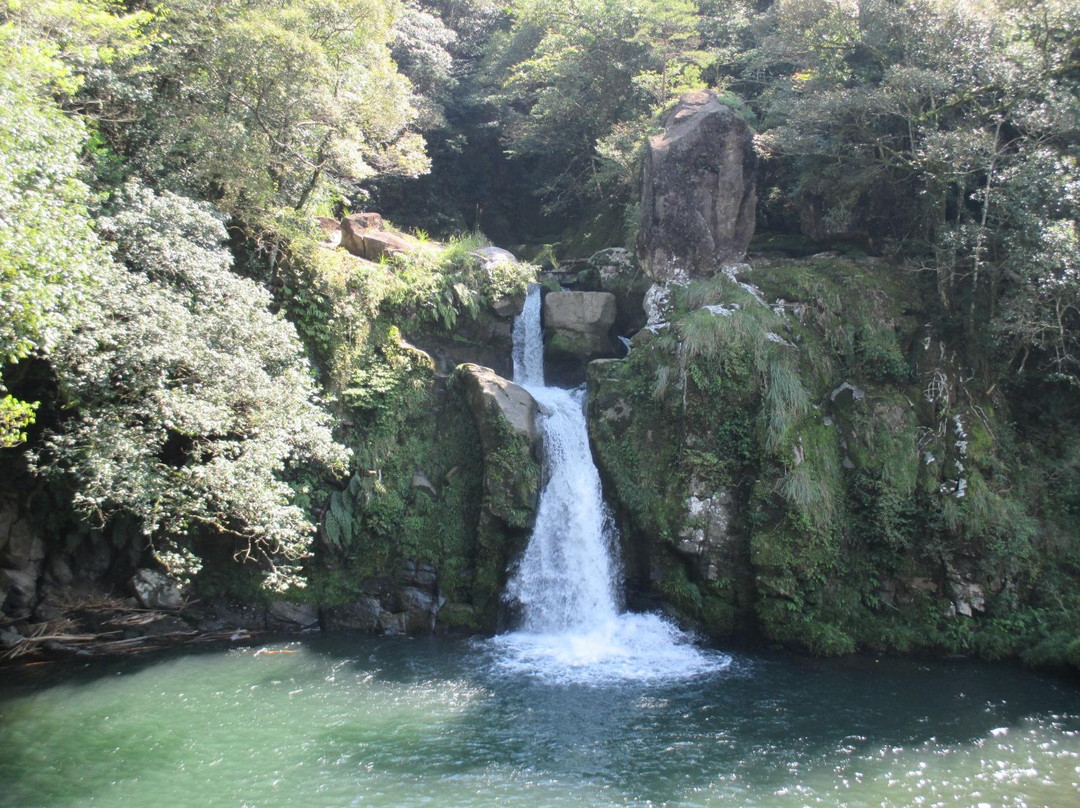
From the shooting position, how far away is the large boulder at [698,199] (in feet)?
54.1

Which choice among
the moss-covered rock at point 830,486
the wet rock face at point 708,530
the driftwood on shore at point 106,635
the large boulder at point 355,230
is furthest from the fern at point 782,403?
the large boulder at point 355,230

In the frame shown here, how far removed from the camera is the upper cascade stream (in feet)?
37.1

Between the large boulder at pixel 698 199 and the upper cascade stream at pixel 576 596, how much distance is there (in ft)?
14.3

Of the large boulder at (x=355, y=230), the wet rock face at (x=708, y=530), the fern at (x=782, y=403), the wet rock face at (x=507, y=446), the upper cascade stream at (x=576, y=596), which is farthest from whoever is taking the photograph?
the large boulder at (x=355, y=230)

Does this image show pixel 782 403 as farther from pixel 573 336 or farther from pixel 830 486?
pixel 573 336

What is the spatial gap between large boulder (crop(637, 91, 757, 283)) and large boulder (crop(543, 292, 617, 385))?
1.63 meters

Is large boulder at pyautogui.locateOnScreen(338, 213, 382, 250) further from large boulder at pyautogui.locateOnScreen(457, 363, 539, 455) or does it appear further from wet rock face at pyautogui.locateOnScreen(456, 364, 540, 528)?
wet rock face at pyautogui.locateOnScreen(456, 364, 540, 528)

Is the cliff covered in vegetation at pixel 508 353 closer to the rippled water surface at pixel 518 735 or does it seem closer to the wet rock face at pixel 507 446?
the wet rock face at pixel 507 446

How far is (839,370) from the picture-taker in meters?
14.0

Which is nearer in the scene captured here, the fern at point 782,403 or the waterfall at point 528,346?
the fern at point 782,403

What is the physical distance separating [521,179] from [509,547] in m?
16.7

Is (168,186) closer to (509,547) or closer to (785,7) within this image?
(509,547)

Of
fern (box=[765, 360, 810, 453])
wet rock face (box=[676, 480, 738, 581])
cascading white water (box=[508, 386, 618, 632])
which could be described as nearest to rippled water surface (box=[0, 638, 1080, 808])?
wet rock face (box=[676, 480, 738, 581])

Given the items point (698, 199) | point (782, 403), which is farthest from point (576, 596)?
point (698, 199)
